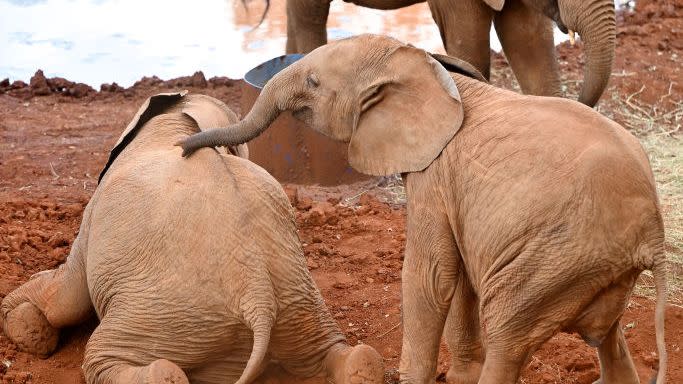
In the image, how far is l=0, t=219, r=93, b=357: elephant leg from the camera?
13.6ft

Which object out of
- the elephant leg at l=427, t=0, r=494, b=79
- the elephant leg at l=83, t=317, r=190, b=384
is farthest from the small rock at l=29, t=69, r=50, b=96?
the elephant leg at l=83, t=317, r=190, b=384

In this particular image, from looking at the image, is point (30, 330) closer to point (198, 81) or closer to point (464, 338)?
point (464, 338)

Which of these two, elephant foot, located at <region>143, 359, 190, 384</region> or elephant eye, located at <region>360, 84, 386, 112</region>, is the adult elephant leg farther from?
elephant foot, located at <region>143, 359, 190, 384</region>

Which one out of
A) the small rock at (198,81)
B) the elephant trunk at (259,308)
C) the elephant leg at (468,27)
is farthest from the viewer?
the small rock at (198,81)

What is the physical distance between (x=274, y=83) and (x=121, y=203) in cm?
64

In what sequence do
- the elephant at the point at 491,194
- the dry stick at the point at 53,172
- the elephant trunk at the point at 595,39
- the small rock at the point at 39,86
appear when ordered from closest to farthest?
the elephant at the point at 491,194 < the elephant trunk at the point at 595,39 < the dry stick at the point at 53,172 < the small rock at the point at 39,86

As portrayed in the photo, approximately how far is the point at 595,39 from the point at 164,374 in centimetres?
232

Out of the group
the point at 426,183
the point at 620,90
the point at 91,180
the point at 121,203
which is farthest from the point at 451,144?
the point at 620,90

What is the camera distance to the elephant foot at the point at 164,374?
11.2 ft

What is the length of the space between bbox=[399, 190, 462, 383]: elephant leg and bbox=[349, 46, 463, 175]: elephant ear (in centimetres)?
10

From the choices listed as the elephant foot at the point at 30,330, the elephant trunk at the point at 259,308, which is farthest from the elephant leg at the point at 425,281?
the elephant foot at the point at 30,330

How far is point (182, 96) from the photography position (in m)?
4.34

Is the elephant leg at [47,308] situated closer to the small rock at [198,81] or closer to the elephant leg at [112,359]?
the elephant leg at [112,359]

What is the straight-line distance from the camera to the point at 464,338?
3775 mm
